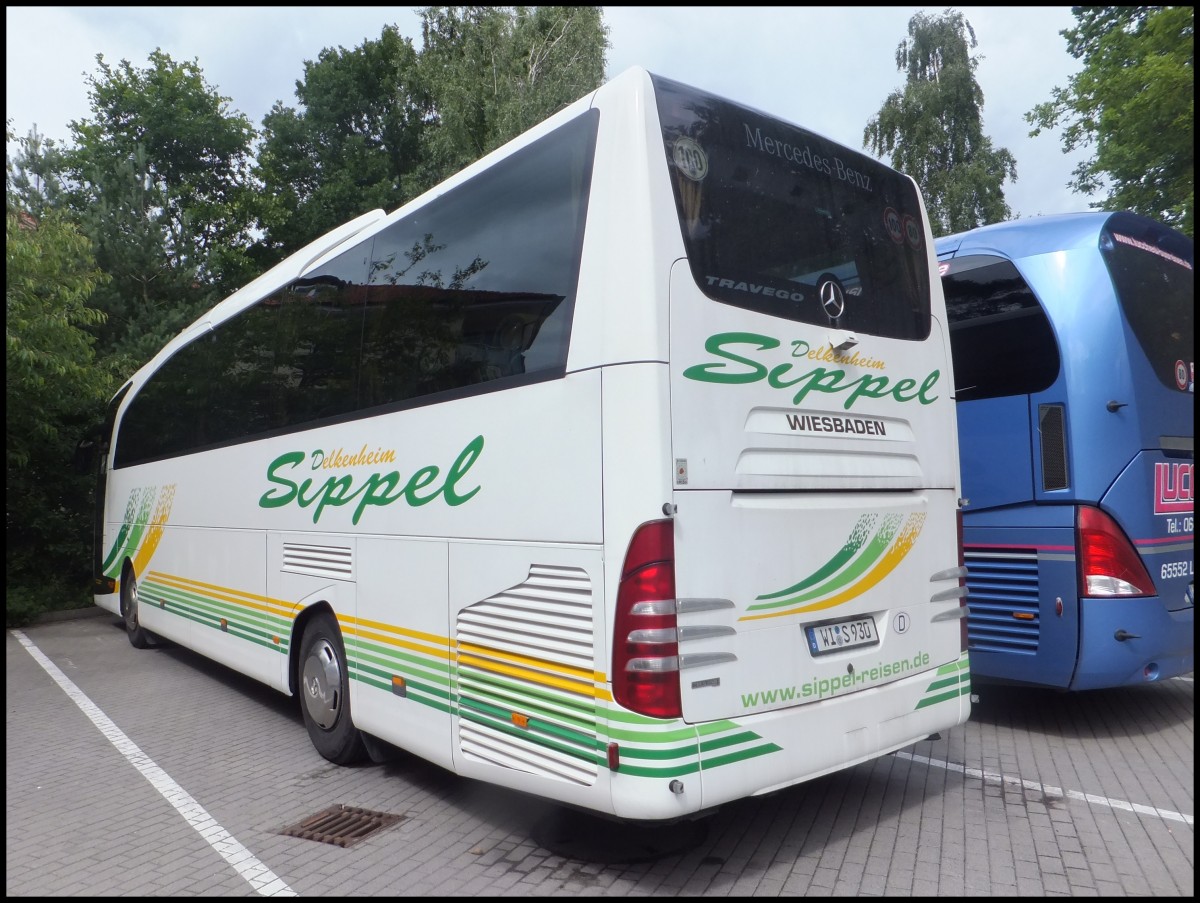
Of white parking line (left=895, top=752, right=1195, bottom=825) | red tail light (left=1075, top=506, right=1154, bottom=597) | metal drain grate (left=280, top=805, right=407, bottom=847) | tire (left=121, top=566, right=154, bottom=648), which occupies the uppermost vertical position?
red tail light (left=1075, top=506, right=1154, bottom=597)

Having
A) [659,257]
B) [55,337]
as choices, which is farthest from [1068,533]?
[55,337]

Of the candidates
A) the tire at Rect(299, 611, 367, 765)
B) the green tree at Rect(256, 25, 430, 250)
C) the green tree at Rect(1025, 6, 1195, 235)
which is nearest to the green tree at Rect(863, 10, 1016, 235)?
the green tree at Rect(1025, 6, 1195, 235)

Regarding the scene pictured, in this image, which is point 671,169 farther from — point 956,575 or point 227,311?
point 227,311

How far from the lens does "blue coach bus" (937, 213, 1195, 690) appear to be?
618cm

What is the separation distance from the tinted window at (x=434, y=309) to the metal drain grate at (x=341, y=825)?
2.25 meters

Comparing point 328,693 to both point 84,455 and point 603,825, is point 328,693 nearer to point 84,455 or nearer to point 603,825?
point 603,825

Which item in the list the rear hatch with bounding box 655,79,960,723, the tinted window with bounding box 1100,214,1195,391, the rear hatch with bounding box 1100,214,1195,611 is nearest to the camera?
the rear hatch with bounding box 655,79,960,723

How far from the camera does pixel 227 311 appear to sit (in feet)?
28.9

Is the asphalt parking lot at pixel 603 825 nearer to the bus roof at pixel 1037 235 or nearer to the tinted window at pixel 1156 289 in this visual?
the tinted window at pixel 1156 289

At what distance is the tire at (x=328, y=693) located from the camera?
6004 millimetres

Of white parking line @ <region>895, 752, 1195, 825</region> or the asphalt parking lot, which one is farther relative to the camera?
white parking line @ <region>895, 752, 1195, 825</region>

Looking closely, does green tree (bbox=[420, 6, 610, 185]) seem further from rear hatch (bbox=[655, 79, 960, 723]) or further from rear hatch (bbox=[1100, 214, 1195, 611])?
rear hatch (bbox=[655, 79, 960, 723])

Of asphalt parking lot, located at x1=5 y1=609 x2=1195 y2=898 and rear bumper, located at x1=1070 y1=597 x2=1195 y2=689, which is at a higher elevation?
rear bumper, located at x1=1070 y1=597 x2=1195 y2=689

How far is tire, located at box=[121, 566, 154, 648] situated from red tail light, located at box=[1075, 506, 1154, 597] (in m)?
9.99
